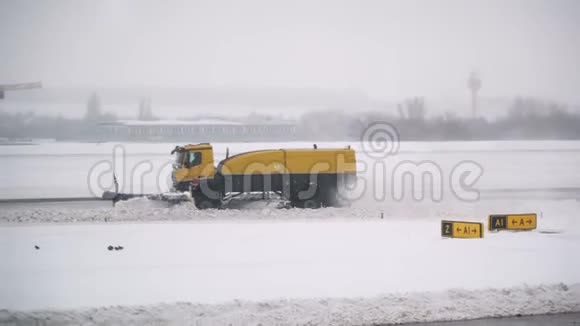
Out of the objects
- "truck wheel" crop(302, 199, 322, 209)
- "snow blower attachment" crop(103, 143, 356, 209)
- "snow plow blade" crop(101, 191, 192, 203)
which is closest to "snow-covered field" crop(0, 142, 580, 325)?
"snow plow blade" crop(101, 191, 192, 203)

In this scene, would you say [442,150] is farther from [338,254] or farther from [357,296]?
[357,296]

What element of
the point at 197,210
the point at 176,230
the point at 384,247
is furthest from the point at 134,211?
the point at 384,247

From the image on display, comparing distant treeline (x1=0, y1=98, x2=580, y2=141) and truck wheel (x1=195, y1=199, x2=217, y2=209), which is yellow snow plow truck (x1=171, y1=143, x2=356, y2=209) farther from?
distant treeline (x1=0, y1=98, x2=580, y2=141)

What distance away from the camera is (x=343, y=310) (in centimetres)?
513

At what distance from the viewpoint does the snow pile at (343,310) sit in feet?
15.8

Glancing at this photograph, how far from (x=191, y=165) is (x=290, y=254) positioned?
2.41 meters

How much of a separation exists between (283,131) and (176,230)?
173 centimetres

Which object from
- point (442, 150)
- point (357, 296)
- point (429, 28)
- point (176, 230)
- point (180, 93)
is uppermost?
point (429, 28)

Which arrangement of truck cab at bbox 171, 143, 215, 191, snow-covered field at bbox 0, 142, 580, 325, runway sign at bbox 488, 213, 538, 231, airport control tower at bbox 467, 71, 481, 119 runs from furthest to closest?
truck cab at bbox 171, 143, 215, 191 → airport control tower at bbox 467, 71, 481, 119 → runway sign at bbox 488, 213, 538, 231 → snow-covered field at bbox 0, 142, 580, 325

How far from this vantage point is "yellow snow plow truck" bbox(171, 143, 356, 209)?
309 inches

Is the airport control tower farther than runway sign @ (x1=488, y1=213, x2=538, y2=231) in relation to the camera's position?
Yes

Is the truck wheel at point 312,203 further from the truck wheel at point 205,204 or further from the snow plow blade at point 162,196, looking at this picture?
the snow plow blade at point 162,196

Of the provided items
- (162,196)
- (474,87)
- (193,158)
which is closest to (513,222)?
(474,87)

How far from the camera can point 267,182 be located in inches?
331
